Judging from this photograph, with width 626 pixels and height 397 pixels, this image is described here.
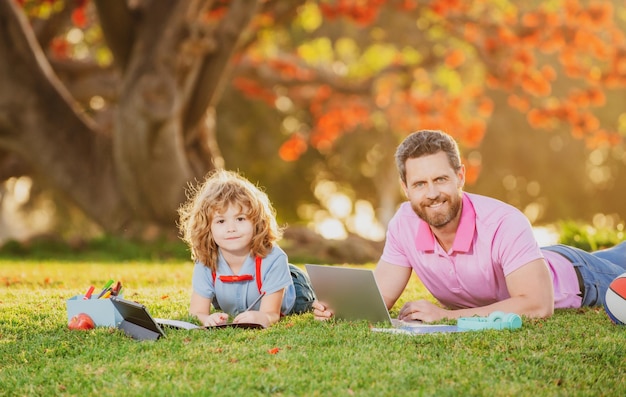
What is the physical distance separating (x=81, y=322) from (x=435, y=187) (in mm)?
2185

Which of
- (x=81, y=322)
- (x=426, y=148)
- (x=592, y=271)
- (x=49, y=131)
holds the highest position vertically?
(x=49, y=131)

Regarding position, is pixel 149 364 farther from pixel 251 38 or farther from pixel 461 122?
pixel 461 122

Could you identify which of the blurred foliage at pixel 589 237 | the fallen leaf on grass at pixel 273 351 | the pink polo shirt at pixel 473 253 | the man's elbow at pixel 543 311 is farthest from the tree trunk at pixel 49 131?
the fallen leaf on grass at pixel 273 351

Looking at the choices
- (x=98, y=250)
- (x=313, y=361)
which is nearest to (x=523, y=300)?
(x=313, y=361)

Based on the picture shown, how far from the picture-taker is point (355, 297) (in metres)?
5.02

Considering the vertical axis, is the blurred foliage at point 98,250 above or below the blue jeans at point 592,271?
below

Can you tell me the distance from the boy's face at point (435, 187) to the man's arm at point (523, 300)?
521 millimetres

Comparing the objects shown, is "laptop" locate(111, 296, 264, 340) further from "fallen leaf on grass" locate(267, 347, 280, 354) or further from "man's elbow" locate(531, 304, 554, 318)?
"man's elbow" locate(531, 304, 554, 318)

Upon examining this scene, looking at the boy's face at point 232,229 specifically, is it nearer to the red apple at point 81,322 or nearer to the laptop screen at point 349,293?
the laptop screen at point 349,293

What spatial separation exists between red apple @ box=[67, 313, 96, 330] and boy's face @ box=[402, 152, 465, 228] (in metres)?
2.00

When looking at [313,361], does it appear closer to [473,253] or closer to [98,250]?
[473,253]

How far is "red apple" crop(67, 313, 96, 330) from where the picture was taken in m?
4.96

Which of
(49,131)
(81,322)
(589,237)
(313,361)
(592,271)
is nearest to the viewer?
(313,361)

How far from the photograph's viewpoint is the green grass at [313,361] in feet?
12.1
